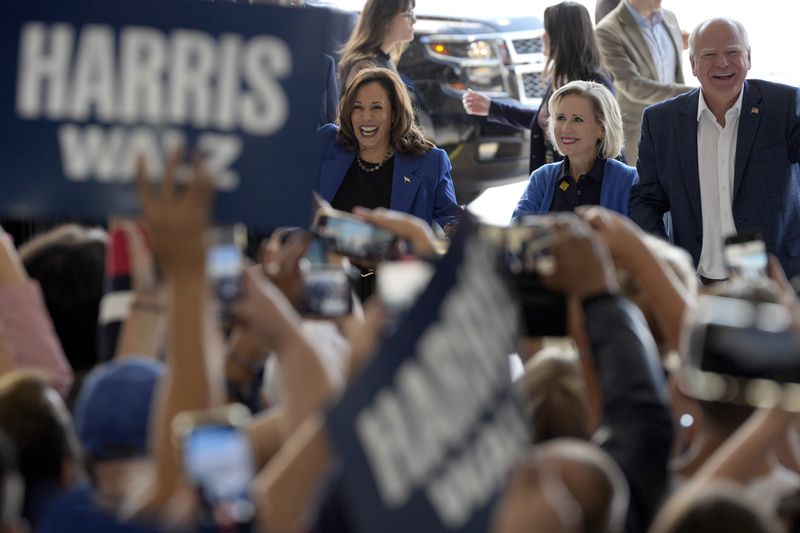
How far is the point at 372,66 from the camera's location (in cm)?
802

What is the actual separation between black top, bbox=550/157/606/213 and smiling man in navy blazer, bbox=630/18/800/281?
0.35 m

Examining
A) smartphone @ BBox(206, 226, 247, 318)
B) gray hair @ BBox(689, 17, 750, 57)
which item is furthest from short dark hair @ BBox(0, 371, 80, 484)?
gray hair @ BBox(689, 17, 750, 57)

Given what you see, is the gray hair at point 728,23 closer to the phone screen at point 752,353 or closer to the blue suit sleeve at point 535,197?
the blue suit sleeve at point 535,197

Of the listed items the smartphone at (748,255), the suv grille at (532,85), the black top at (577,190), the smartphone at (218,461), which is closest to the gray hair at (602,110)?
the black top at (577,190)

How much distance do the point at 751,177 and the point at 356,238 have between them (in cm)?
347

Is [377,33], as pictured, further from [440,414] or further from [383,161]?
[440,414]

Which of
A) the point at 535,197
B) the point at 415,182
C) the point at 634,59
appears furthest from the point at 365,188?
the point at 634,59

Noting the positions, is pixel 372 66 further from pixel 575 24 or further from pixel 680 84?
pixel 680 84

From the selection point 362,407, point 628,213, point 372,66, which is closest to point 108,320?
point 362,407

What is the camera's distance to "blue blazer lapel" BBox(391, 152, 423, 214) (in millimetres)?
7129

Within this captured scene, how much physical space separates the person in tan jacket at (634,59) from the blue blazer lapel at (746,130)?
2251mm

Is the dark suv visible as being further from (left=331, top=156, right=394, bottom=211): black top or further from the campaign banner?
the campaign banner

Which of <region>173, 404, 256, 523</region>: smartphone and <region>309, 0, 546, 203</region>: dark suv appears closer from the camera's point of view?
<region>173, 404, 256, 523</region>: smartphone

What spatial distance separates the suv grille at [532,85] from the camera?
10375mm
